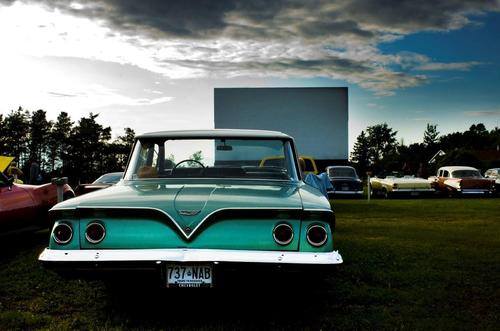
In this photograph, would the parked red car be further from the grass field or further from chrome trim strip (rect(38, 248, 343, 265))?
chrome trim strip (rect(38, 248, 343, 265))

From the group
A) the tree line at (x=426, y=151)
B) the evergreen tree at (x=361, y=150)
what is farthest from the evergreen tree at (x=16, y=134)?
the evergreen tree at (x=361, y=150)

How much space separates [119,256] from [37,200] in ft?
18.5

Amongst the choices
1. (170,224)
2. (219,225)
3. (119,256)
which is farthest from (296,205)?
(119,256)

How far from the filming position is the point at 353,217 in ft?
47.5

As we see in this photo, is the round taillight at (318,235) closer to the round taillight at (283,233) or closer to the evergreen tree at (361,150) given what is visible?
the round taillight at (283,233)

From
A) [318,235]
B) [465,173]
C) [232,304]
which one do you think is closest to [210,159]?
[232,304]

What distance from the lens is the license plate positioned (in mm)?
3836

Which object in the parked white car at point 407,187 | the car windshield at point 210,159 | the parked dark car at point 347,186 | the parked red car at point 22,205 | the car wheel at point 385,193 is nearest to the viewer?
the car windshield at point 210,159

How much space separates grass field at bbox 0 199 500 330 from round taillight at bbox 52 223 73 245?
60cm

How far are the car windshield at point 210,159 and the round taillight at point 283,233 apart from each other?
1.36 metres

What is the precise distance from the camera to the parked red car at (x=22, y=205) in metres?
8.13

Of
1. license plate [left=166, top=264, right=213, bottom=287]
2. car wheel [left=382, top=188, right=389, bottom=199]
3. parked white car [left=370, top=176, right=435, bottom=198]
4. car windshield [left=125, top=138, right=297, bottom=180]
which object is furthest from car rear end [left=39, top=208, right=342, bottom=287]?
car wheel [left=382, top=188, right=389, bottom=199]

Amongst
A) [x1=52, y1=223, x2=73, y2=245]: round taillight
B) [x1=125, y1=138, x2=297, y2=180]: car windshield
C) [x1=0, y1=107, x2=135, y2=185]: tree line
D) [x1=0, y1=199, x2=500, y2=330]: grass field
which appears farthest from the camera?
[x1=0, y1=107, x2=135, y2=185]: tree line

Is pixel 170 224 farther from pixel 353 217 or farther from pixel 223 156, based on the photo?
pixel 353 217
